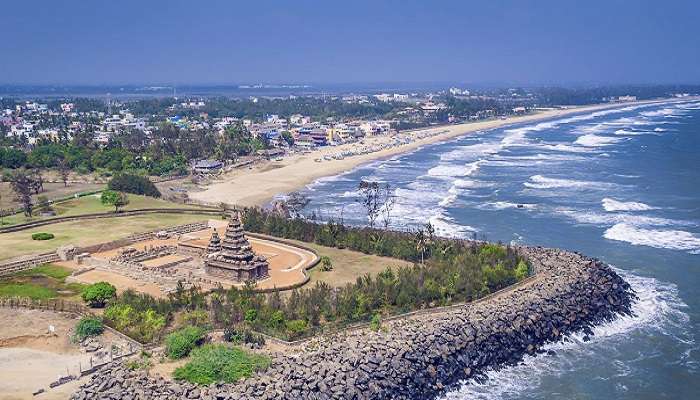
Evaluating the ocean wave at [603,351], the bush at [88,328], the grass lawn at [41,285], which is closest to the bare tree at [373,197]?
the ocean wave at [603,351]

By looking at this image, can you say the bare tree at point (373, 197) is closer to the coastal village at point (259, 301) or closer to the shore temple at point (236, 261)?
the coastal village at point (259, 301)

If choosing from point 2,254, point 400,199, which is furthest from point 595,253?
point 2,254

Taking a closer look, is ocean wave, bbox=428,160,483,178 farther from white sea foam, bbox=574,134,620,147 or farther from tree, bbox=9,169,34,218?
tree, bbox=9,169,34,218

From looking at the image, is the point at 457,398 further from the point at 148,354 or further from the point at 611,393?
the point at 148,354

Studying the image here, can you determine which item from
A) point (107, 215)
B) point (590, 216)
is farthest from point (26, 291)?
point (590, 216)

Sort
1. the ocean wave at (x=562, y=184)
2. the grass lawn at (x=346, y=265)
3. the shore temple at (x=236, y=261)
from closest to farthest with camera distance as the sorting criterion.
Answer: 1. the shore temple at (x=236, y=261)
2. the grass lawn at (x=346, y=265)
3. the ocean wave at (x=562, y=184)
